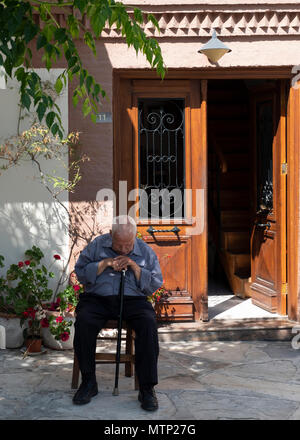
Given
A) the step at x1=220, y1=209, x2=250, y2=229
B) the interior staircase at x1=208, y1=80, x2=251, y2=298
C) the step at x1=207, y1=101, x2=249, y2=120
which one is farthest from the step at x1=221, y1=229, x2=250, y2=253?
the step at x1=207, y1=101, x2=249, y2=120

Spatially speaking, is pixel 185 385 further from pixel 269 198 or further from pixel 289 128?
pixel 289 128

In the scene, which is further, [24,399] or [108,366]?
[108,366]

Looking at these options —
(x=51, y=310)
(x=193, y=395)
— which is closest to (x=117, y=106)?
(x=51, y=310)

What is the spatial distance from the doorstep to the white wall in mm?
1305

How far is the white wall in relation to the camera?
6.71 m

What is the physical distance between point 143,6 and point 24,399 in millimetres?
3871

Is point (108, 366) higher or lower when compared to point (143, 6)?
lower

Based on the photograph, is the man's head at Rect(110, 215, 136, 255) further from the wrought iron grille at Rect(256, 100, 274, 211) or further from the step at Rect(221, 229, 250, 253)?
the step at Rect(221, 229, 250, 253)

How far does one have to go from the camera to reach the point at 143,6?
669 centimetres

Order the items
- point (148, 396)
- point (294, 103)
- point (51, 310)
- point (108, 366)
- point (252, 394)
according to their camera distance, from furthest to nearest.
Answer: point (294, 103), point (51, 310), point (108, 366), point (252, 394), point (148, 396)

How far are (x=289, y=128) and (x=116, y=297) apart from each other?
289cm

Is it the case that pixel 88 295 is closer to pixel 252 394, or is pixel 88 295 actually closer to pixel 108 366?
pixel 108 366

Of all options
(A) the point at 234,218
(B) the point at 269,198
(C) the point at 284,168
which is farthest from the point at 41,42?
(A) the point at 234,218

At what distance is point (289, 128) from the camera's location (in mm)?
7082
